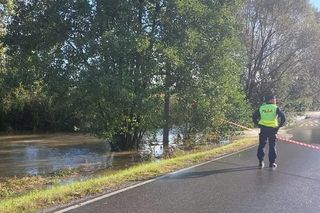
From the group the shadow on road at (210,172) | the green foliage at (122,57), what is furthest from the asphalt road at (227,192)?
the green foliage at (122,57)

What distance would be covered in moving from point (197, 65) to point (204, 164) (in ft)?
29.2

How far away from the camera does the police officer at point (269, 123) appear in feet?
43.0

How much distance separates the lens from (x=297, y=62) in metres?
40.9

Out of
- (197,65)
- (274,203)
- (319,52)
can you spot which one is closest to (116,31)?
(197,65)

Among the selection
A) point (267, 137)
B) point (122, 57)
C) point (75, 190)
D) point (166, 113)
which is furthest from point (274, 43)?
point (75, 190)

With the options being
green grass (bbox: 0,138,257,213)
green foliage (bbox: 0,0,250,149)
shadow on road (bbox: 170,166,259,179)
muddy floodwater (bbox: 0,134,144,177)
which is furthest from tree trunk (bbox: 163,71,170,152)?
shadow on road (bbox: 170,166,259,179)

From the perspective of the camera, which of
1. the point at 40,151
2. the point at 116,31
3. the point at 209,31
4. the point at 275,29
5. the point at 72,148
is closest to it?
the point at 116,31

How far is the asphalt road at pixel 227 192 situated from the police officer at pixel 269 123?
358mm

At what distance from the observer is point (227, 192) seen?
368 inches

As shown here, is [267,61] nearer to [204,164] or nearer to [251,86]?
[251,86]

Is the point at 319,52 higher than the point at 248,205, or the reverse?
the point at 319,52

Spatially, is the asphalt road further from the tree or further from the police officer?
the tree

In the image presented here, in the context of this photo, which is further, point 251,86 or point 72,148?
point 251,86

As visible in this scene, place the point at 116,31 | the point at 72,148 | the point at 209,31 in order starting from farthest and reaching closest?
the point at 72,148, the point at 209,31, the point at 116,31
